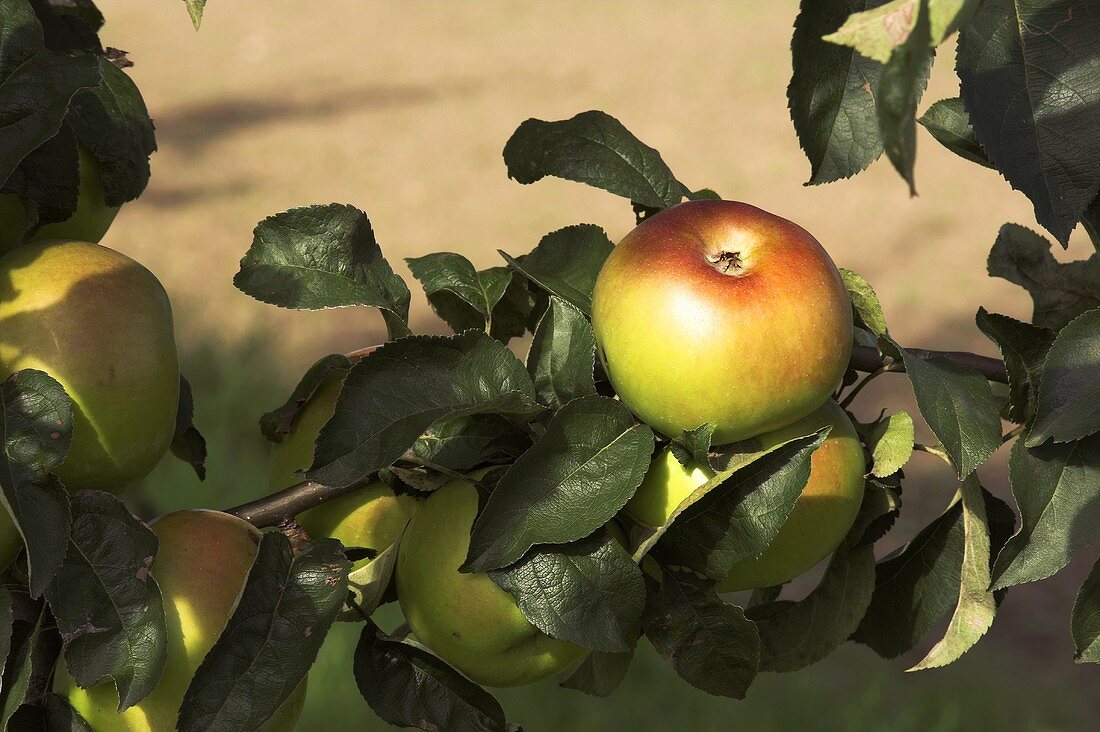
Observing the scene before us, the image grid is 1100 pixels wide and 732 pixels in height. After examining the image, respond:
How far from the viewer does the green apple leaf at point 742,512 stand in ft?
1.88

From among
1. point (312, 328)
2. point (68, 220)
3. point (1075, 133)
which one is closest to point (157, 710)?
point (68, 220)

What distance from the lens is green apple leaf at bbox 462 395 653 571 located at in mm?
566

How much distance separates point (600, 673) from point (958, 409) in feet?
1.01

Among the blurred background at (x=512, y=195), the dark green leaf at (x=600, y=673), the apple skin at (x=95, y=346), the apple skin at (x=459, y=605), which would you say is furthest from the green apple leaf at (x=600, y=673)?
the blurred background at (x=512, y=195)

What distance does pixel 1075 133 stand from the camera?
617mm

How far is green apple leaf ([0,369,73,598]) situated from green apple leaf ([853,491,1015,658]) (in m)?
0.51

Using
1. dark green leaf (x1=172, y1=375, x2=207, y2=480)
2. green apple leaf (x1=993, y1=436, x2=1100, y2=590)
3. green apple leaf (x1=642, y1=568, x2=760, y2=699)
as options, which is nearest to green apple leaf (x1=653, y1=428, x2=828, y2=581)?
green apple leaf (x1=642, y1=568, x2=760, y2=699)

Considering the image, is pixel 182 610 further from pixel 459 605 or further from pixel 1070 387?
pixel 1070 387

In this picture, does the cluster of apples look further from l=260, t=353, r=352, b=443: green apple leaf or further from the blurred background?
the blurred background

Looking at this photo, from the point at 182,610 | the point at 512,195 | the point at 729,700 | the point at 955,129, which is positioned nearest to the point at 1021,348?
the point at 955,129

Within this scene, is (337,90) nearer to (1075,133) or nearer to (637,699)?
(637,699)

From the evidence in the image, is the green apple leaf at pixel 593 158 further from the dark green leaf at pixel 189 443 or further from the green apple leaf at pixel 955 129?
the dark green leaf at pixel 189 443

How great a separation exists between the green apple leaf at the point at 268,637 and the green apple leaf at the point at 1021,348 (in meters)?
0.38

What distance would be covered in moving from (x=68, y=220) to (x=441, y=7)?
265 inches
